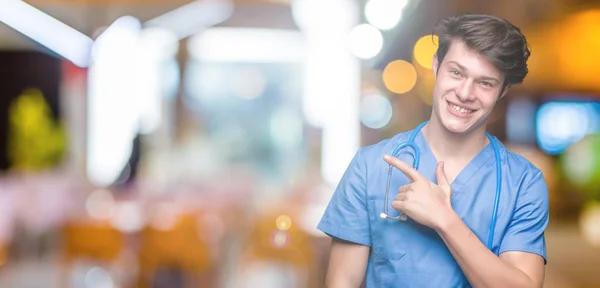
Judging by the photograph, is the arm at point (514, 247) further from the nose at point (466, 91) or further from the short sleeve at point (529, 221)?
the nose at point (466, 91)

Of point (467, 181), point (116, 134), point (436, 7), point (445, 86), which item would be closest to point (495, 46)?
point (445, 86)

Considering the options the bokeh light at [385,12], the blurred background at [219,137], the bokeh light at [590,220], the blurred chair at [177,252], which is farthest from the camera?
the bokeh light at [590,220]

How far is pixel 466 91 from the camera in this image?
3.90ft

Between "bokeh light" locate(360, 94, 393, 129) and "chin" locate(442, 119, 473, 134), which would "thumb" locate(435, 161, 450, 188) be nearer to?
"chin" locate(442, 119, 473, 134)

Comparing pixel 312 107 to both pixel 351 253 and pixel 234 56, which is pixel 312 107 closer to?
pixel 234 56

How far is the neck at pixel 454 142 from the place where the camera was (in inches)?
49.8

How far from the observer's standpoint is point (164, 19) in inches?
272

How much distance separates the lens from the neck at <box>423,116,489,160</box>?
4.15 feet

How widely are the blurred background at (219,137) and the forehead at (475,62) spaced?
3.87ft

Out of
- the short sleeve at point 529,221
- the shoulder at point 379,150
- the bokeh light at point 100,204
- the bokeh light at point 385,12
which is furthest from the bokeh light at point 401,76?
the bokeh light at point 100,204

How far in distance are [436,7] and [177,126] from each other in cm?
641

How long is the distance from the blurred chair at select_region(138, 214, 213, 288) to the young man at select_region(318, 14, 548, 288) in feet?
12.0

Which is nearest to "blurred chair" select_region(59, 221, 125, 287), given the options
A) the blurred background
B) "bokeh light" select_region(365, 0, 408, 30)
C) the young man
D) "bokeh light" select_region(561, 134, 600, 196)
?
the blurred background

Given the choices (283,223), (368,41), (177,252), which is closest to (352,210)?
(368,41)
